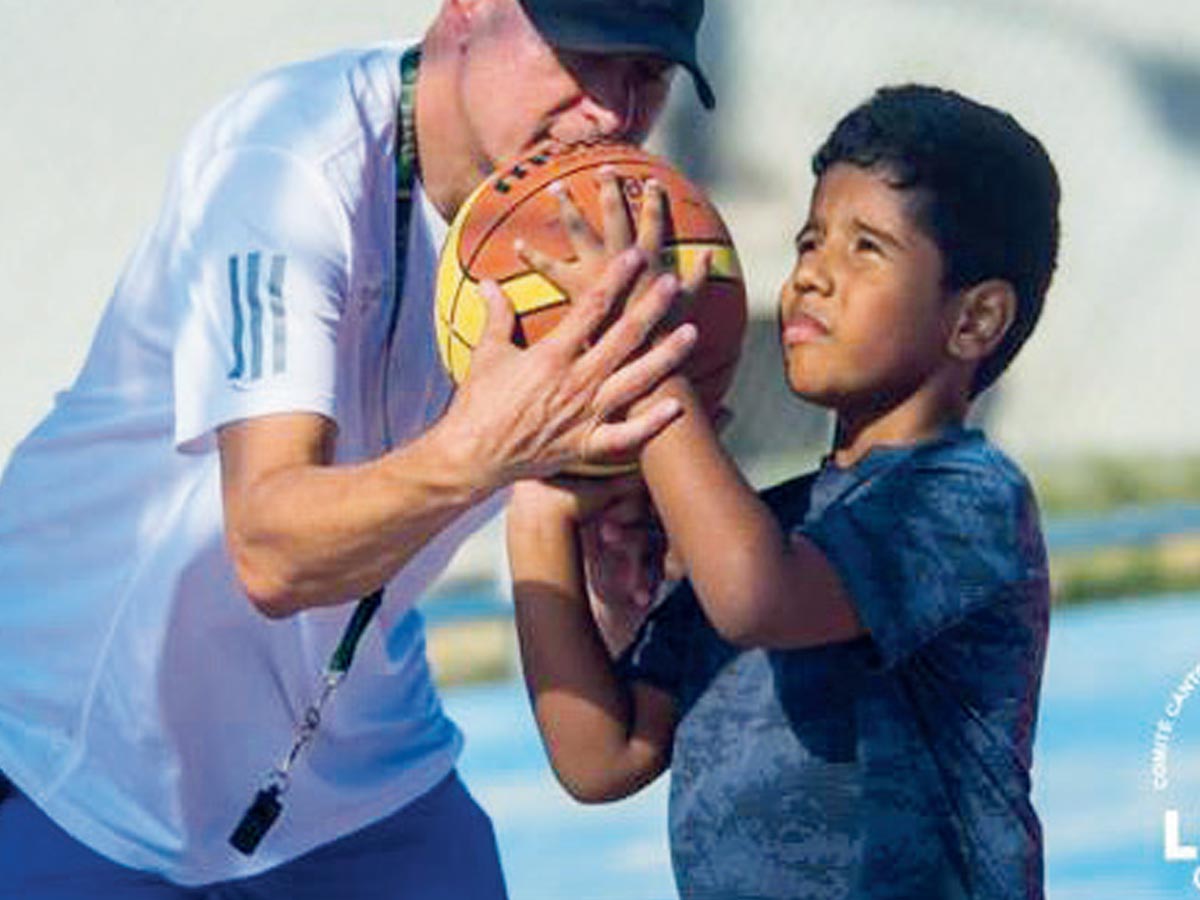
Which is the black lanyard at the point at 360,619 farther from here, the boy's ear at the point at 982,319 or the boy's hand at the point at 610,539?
the boy's ear at the point at 982,319

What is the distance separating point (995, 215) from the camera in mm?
4125

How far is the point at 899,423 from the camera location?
4.03 m

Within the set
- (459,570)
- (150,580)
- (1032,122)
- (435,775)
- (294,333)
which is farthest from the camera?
(1032,122)

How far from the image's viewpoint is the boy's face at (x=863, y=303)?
156 inches

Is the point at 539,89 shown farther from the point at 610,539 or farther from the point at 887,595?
the point at 887,595

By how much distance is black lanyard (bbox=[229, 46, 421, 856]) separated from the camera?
4.18m

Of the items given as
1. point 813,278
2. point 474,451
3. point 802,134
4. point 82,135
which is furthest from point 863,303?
point 802,134

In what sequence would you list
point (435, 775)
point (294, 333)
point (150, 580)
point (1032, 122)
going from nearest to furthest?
point (294, 333) < point (150, 580) < point (435, 775) < point (1032, 122)

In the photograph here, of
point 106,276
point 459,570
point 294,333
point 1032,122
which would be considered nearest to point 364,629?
point 294,333

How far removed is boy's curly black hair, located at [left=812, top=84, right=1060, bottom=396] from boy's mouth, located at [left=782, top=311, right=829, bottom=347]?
18 centimetres

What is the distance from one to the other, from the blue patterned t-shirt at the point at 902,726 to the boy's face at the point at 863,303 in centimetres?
9

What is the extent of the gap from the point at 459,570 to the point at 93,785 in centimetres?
647

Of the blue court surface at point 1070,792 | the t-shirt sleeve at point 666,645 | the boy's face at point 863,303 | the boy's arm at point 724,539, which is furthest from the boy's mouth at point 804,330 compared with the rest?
the blue court surface at point 1070,792

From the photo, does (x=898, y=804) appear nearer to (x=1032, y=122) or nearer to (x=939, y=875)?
(x=939, y=875)
